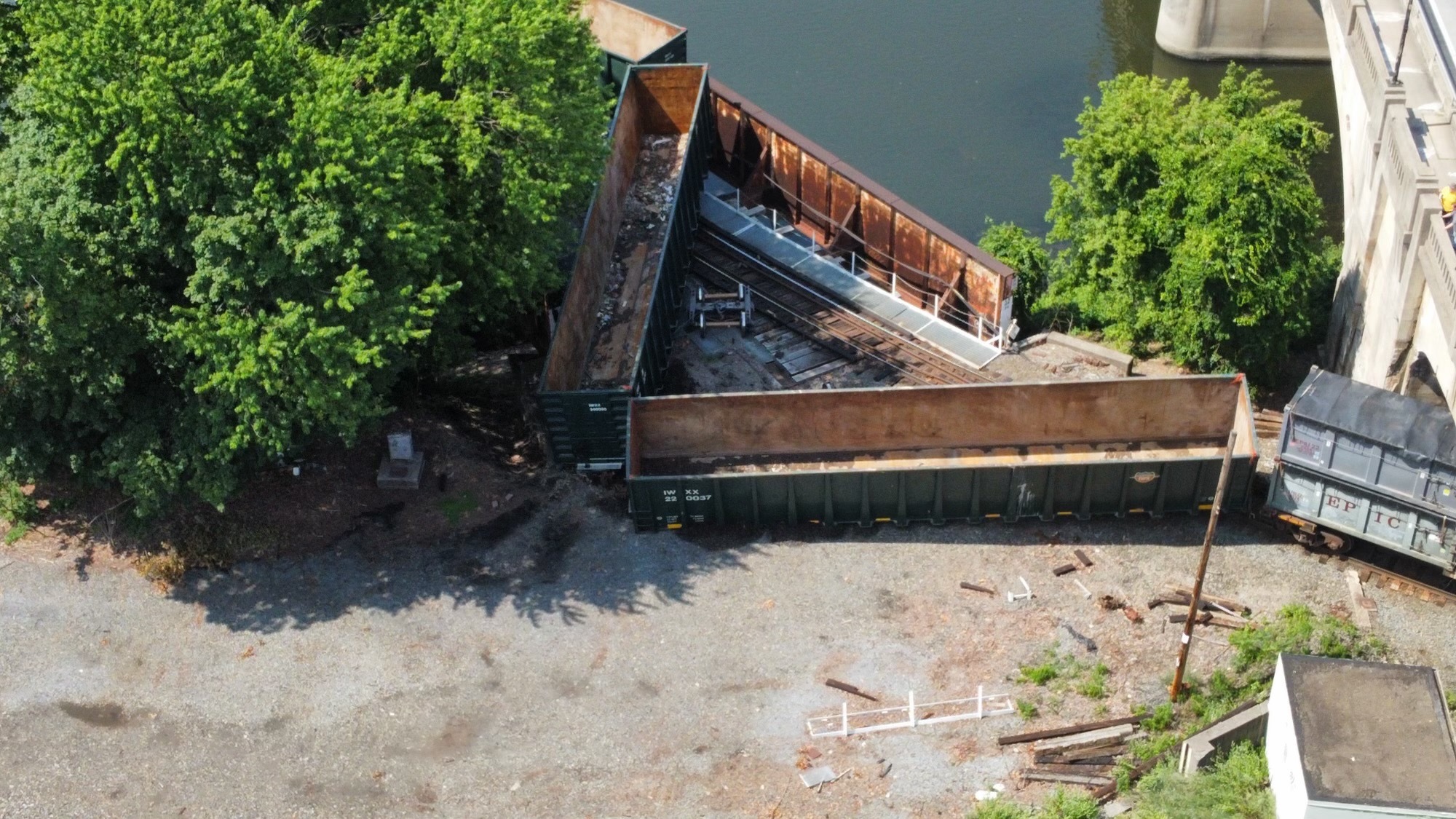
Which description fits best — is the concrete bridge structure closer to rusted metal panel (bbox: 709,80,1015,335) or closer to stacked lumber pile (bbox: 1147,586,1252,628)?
stacked lumber pile (bbox: 1147,586,1252,628)

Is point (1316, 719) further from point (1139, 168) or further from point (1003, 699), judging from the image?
point (1139, 168)

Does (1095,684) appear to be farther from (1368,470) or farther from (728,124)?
(728,124)

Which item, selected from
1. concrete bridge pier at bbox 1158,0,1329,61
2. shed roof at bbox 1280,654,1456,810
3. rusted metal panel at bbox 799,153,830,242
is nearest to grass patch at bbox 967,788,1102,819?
shed roof at bbox 1280,654,1456,810

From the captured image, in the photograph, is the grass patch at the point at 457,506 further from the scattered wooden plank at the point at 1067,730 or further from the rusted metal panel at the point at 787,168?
the rusted metal panel at the point at 787,168

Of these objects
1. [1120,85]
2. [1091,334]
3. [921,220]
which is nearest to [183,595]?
[921,220]

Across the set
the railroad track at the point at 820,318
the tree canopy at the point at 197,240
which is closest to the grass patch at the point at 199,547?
the tree canopy at the point at 197,240
